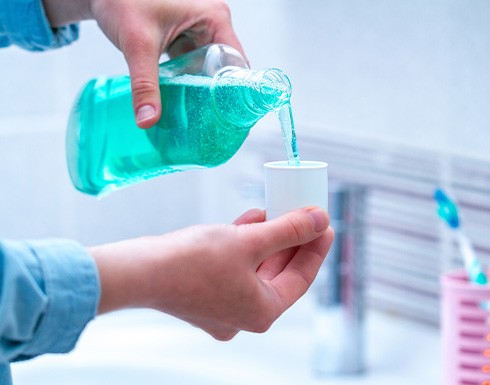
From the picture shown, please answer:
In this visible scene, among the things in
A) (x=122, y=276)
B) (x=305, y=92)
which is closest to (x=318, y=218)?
(x=122, y=276)

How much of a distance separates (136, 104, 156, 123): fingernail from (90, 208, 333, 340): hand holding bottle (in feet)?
0.38

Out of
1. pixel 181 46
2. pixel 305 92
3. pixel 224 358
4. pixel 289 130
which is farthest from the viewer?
pixel 305 92

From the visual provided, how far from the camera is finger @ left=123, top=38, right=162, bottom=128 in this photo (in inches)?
25.3

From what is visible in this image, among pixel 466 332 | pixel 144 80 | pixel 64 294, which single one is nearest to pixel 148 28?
pixel 144 80

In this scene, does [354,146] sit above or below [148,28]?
below

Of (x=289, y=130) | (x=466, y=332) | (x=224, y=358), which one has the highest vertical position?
(x=289, y=130)

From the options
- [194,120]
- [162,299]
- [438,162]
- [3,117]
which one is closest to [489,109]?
[438,162]

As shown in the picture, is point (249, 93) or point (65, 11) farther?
point (65, 11)

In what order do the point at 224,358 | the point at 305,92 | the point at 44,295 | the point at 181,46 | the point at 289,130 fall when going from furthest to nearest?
1. the point at 305,92
2. the point at 224,358
3. the point at 181,46
4. the point at 289,130
5. the point at 44,295

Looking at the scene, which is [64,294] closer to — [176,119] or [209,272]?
[209,272]

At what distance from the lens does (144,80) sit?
0.65m

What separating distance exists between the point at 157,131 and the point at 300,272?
0.53ft

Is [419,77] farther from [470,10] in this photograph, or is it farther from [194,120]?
[194,120]

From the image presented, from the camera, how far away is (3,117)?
1.19 metres
